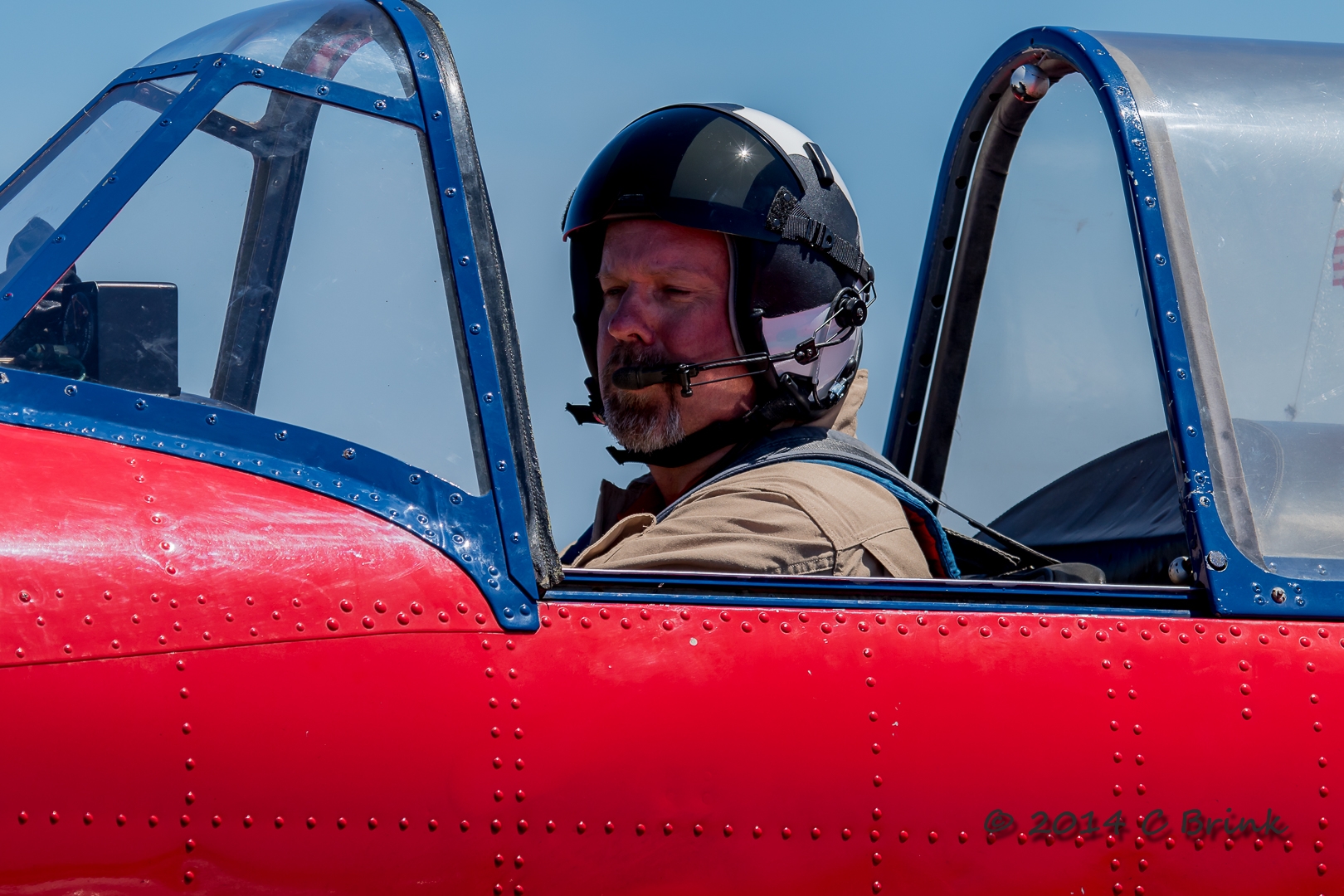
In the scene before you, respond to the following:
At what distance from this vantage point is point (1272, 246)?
2.17m

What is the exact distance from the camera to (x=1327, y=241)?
2189 millimetres

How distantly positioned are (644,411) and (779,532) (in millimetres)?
764

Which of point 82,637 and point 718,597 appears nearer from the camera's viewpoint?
point 82,637

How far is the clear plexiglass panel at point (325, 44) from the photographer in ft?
6.20

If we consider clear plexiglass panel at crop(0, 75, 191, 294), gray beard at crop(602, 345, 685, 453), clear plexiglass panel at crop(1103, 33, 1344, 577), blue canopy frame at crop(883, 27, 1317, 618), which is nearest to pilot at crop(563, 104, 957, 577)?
gray beard at crop(602, 345, 685, 453)

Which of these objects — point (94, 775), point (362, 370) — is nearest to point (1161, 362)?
point (362, 370)

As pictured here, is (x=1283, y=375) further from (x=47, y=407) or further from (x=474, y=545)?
(x=47, y=407)

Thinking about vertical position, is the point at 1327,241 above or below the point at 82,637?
above

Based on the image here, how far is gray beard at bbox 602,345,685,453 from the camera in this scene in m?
2.72

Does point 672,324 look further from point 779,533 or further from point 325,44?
point 325,44

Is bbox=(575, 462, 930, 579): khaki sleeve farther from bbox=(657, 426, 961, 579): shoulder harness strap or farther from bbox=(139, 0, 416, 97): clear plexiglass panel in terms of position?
bbox=(139, 0, 416, 97): clear plexiglass panel

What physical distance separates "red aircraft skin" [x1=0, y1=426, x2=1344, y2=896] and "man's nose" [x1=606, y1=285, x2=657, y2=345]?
3.65 ft

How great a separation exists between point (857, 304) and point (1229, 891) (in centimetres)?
155
